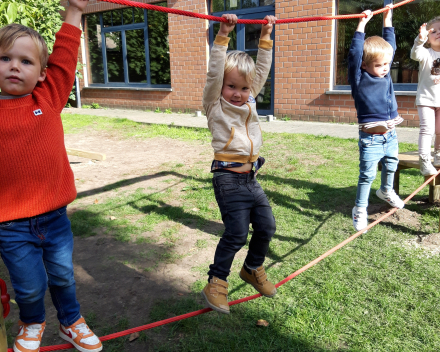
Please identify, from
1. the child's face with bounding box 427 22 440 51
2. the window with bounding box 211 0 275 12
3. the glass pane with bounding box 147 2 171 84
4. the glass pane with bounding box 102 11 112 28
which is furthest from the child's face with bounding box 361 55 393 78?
the glass pane with bounding box 102 11 112 28

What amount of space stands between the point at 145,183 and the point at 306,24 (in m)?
6.01

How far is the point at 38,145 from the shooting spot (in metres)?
1.97

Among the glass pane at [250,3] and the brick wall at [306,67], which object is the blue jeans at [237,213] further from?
the glass pane at [250,3]

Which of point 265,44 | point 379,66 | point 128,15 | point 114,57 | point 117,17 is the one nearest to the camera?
point 265,44

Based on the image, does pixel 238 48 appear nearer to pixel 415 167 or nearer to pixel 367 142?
pixel 415 167

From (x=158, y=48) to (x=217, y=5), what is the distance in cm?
265

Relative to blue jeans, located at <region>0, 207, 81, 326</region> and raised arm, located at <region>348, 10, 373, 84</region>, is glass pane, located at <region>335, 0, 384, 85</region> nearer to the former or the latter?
raised arm, located at <region>348, 10, 373, 84</region>

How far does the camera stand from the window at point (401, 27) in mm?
8609

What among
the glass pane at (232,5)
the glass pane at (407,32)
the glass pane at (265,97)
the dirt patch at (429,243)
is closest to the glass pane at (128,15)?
the glass pane at (232,5)

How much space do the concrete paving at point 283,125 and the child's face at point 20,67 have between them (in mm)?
6941

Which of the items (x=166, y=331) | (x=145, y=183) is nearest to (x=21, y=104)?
(x=166, y=331)

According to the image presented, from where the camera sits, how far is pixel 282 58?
33.8 feet

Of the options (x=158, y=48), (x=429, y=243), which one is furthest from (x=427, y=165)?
(x=158, y=48)

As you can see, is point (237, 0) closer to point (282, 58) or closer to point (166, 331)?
point (282, 58)
